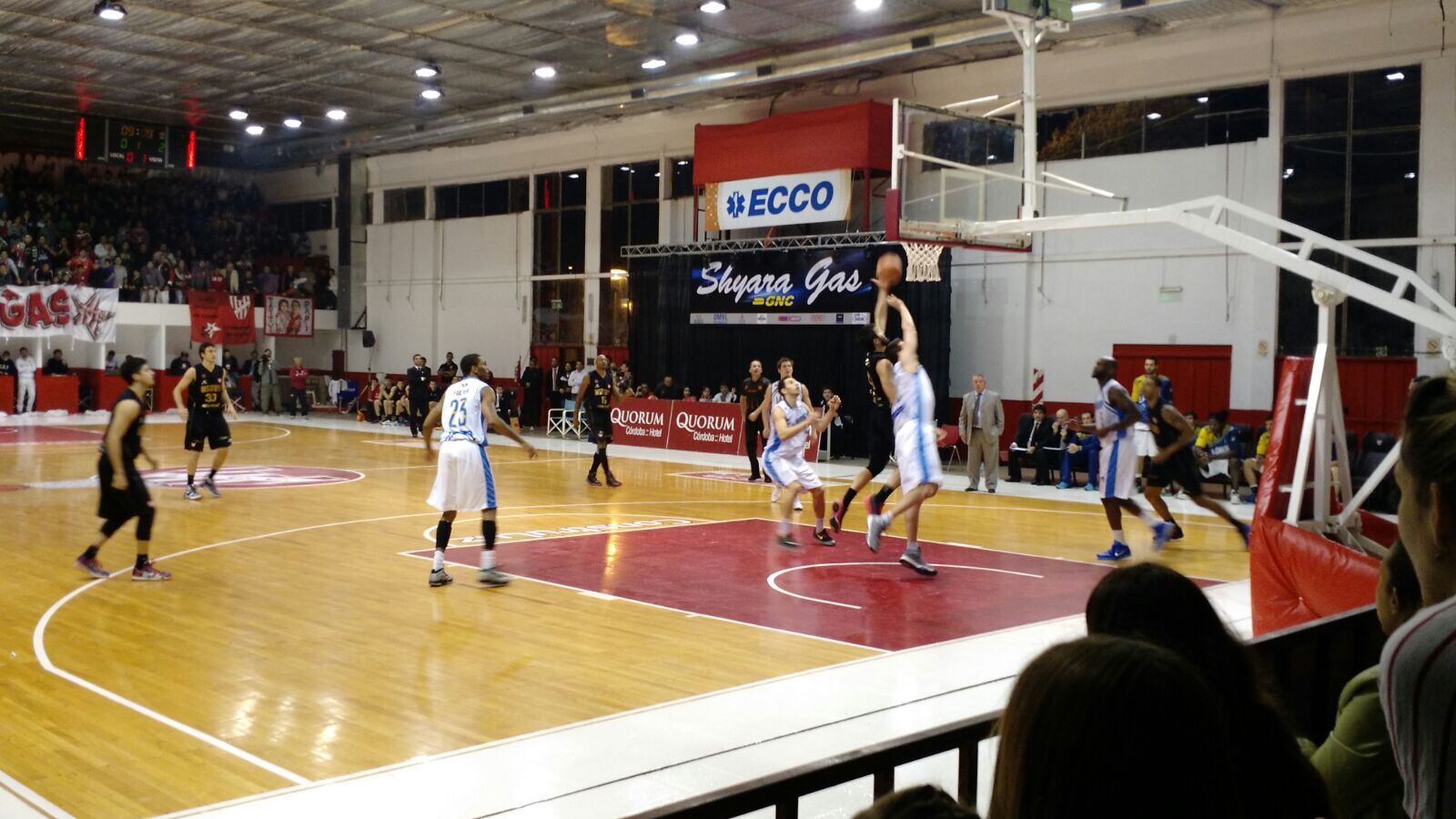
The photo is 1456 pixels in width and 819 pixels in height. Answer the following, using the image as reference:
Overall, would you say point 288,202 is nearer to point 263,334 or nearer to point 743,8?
point 263,334

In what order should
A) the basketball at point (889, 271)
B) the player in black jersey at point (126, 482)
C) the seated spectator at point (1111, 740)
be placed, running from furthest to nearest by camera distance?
the player in black jersey at point (126, 482) → the basketball at point (889, 271) → the seated spectator at point (1111, 740)

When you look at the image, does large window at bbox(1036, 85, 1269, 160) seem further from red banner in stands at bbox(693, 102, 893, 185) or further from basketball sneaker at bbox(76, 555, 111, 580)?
basketball sneaker at bbox(76, 555, 111, 580)

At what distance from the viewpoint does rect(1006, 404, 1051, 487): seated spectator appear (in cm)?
1898

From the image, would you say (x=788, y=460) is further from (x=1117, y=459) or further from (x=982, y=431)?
(x=982, y=431)

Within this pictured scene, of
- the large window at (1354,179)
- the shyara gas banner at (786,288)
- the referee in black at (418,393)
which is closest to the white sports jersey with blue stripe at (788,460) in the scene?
the shyara gas banner at (786,288)

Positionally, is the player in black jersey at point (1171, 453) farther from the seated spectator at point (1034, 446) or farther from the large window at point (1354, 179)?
the large window at point (1354, 179)

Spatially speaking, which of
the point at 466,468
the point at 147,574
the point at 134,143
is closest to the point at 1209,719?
the point at 466,468

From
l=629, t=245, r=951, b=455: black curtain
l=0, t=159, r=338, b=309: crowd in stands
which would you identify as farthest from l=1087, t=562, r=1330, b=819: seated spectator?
l=0, t=159, r=338, b=309: crowd in stands

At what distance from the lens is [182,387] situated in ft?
46.9

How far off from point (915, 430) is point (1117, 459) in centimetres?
253

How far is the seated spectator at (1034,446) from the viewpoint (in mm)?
18984

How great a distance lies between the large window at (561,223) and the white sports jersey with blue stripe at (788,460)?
58.8ft

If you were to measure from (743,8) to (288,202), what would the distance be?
23.8 metres

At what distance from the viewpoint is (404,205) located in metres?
35.0
